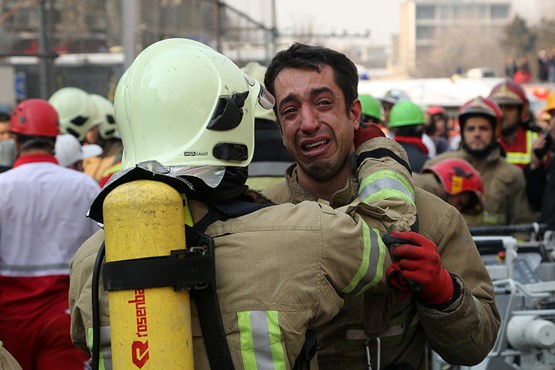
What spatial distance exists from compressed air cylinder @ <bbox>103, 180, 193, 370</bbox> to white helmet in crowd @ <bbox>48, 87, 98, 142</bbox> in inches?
288

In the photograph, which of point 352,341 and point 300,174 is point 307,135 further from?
point 352,341

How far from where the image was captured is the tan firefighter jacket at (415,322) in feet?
10.9

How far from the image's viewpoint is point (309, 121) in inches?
141

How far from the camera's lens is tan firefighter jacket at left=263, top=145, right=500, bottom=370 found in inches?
131

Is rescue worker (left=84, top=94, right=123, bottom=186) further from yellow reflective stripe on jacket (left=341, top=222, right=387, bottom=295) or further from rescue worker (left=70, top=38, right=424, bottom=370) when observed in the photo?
yellow reflective stripe on jacket (left=341, top=222, right=387, bottom=295)

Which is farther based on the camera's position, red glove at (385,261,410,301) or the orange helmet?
the orange helmet

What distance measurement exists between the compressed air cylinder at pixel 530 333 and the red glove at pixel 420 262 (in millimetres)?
2159

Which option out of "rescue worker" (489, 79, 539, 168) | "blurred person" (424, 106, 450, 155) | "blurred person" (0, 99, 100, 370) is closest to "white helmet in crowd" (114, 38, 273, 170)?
"blurred person" (0, 99, 100, 370)

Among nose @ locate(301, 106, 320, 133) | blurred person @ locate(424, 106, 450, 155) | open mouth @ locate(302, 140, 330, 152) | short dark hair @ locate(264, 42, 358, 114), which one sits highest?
short dark hair @ locate(264, 42, 358, 114)

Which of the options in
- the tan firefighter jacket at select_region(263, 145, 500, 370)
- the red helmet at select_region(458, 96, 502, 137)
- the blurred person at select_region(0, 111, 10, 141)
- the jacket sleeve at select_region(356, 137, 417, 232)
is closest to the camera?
the jacket sleeve at select_region(356, 137, 417, 232)

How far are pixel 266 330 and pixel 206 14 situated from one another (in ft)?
37.3

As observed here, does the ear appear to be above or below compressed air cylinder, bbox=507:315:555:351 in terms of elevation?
above

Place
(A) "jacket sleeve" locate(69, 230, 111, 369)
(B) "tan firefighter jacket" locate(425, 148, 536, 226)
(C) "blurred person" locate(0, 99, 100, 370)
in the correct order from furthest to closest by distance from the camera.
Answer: (B) "tan firefighter jacket" locate(425, 148, 536, 226)
(C) "blurred person" locate(0, 99, 100, 370)
(A) "jacket sleeve" locate(69, 230, 111, 369)

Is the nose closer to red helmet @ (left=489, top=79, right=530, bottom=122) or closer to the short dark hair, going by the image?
the short dark hair
